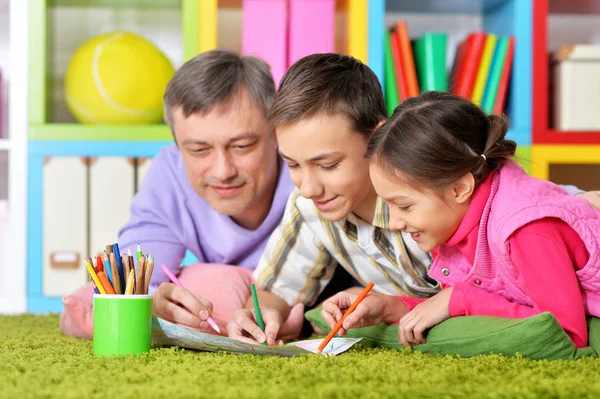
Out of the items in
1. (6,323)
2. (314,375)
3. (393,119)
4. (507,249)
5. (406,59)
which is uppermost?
(406,59)

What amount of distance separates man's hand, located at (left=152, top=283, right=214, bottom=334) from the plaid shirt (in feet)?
0.72

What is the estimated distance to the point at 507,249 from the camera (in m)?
1.07

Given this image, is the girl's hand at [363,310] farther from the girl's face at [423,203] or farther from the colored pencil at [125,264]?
the colored pencil at [125,264]

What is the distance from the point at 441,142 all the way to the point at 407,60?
1.05m

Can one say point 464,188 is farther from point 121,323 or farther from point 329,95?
point 121,323

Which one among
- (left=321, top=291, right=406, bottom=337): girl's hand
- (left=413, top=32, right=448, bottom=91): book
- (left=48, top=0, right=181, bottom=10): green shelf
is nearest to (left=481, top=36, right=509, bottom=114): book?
(left=413, top=32, right=448, bottom=91): book

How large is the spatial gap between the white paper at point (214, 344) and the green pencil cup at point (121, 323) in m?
0.04

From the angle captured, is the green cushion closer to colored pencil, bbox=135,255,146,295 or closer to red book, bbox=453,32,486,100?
colored pencil, bbox=135,255,146,295

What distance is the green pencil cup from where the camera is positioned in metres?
1.04

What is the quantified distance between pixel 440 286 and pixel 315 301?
0.88 ft

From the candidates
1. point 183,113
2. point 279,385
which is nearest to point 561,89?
point 183,113

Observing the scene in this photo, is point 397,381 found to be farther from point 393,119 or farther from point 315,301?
point 315,301

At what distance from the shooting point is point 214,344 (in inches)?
41.8

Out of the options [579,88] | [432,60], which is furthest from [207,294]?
[579,88]
